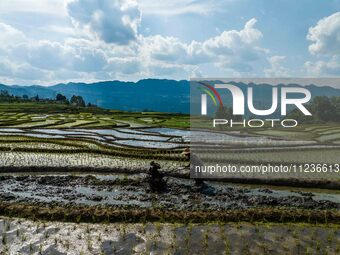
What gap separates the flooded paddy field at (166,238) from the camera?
10.4m

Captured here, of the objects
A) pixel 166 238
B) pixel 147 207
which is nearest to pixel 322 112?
pixel 147 207

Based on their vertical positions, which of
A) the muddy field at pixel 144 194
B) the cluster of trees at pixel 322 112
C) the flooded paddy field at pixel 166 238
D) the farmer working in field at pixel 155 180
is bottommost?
the flooded paddy field at pixel 166 238

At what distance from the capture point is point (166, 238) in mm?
11148

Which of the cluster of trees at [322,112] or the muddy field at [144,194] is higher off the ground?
the cluster of trees at [322,112]

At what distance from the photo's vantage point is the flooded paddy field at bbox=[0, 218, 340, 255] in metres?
10.4

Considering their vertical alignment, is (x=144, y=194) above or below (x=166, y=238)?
above

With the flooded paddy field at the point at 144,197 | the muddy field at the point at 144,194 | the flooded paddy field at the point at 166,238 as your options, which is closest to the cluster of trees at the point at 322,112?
the muddy field at the point at 144,194

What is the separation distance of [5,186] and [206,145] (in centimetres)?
1547

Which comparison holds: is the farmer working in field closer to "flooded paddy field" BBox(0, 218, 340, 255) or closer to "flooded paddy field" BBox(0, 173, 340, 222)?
"flooded paddy field" BBox(0, 173, 340, 222)

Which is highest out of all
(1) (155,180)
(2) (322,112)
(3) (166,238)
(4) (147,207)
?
(2) (322,112)

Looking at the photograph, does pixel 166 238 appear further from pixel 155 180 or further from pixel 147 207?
pixel 155 180

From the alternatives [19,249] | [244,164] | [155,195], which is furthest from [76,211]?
[244,164]

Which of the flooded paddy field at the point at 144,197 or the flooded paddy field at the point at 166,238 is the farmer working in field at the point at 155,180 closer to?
the flooded paddy field at the point at 144,197

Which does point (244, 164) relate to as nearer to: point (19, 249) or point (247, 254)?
point (247, 254)
